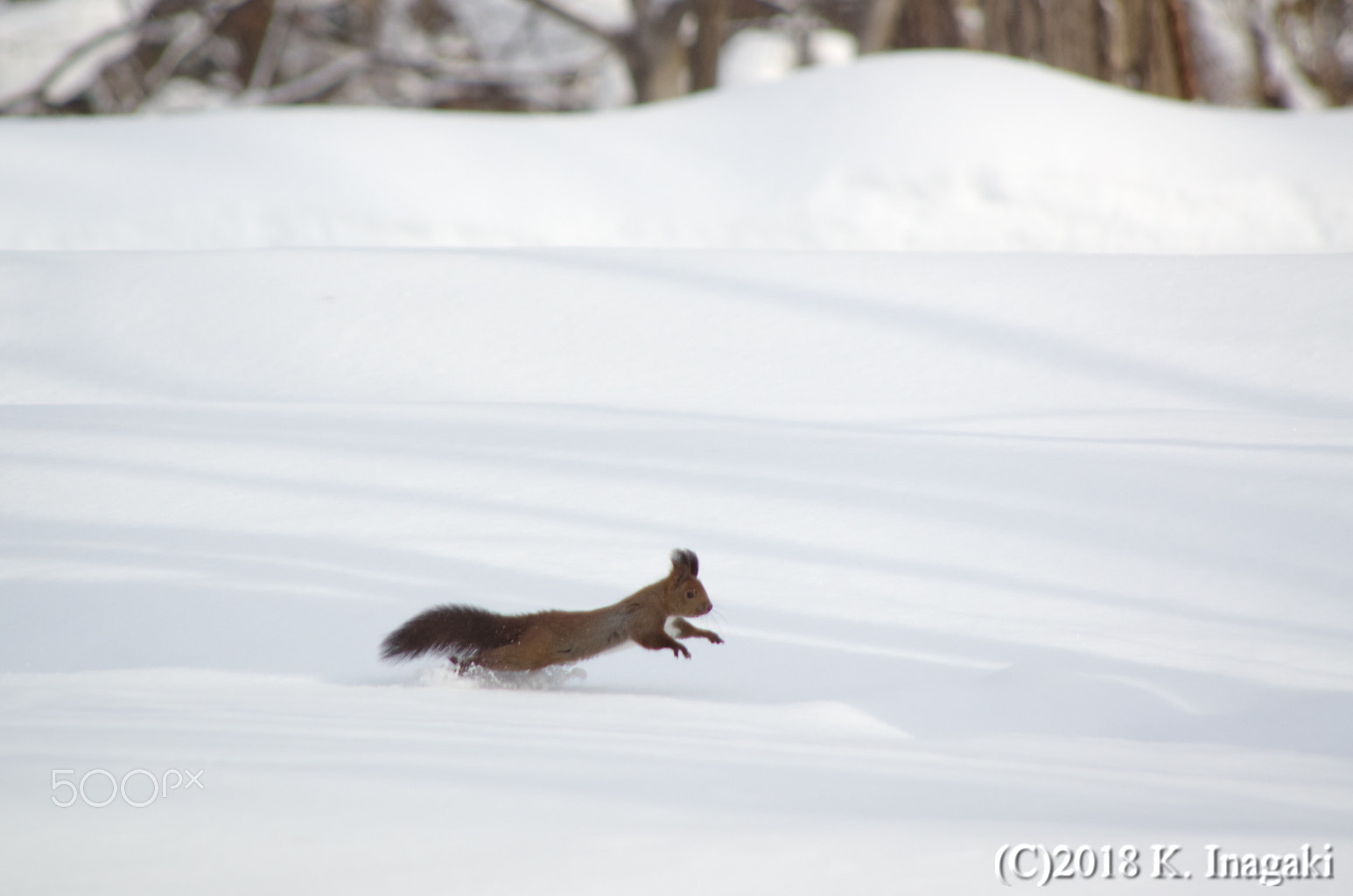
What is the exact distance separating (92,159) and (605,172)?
246 centimetres

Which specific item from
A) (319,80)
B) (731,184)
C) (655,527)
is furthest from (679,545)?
(319,80)

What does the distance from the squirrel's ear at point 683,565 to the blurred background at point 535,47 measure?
8.60 meters

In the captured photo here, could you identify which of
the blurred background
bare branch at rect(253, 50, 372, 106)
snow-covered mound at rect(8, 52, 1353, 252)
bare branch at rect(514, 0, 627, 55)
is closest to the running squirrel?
snow-covered mound at rect(8, 52, 1353, 252)

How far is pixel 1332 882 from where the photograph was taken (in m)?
1.35

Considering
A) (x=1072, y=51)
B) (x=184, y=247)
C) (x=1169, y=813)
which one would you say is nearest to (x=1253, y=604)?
(x=1169, y=813)

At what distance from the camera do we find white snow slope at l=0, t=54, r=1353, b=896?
4.95 feet

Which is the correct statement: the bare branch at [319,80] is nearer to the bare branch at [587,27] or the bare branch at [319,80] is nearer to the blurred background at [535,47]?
the blurred background at [535,47]

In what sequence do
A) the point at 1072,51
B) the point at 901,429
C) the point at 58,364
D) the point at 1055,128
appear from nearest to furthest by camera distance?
the point at 901,429 → the point at 58,364 → the point at 1055,128 → the point at 1072,51

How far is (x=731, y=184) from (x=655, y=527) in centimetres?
336

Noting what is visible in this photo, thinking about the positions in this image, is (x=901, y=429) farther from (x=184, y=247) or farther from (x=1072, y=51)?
(x=1072, y=51)

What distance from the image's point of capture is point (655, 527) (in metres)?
3.17

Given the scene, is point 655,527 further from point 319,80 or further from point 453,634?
point 319,80

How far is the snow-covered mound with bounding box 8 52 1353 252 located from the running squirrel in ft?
12.0

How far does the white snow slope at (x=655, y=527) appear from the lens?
1509mm
